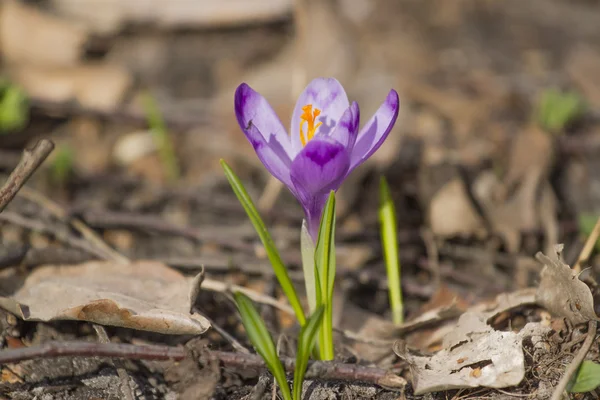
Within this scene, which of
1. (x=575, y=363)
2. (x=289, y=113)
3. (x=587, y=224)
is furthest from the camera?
(x=289, y=113)

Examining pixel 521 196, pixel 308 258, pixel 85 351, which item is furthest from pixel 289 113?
pixel 85 351

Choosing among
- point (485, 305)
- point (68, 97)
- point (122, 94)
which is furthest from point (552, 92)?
point (68, 97)

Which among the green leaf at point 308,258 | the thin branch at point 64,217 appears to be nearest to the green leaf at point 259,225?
the green leaf at point 308,258

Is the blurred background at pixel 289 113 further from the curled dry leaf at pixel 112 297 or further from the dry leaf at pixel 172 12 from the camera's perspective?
the curled dry leaf at pixel 112 297

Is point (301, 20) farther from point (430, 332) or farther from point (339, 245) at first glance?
point (430, 332)

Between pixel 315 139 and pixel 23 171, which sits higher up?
pixel 23 171

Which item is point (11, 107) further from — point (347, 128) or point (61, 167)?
point (347, 128)

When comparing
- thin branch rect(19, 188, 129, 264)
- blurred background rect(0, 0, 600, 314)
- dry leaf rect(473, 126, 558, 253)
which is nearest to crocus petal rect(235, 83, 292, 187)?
blurred background rect(0, 0, 600, 314)
